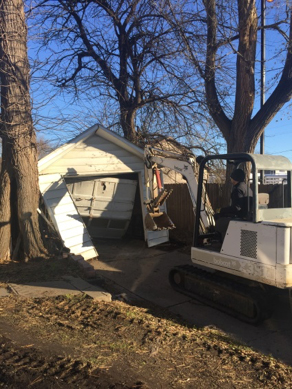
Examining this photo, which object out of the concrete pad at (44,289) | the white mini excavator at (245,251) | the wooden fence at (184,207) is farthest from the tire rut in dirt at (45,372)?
the wooden fence at (184,207)

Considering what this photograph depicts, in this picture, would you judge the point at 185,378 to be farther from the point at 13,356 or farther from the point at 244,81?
the point at 244,81

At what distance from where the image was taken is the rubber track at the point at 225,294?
17.7ft

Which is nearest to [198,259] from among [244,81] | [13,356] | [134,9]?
[13,356]

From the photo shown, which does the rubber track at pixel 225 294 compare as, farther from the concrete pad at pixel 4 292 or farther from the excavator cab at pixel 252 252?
the concrete pad at pixel 4 292

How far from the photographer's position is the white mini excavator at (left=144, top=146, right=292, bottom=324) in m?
4.94

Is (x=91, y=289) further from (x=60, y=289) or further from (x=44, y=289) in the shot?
(x=44, y=289)

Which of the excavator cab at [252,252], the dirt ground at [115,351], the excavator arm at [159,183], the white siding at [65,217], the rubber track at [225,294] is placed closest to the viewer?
the dirt ground at [115,351]

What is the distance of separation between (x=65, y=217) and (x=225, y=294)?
16.0ft

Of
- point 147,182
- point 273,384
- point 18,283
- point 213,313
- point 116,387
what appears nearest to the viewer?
point 116,387

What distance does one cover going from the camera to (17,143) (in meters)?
8.32

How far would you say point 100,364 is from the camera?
12.6 ft

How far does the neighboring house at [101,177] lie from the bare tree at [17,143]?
1.22 metres

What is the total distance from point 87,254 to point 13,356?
5.28 metres

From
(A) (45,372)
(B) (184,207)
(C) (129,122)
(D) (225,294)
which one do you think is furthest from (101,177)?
(A) (45,372)
